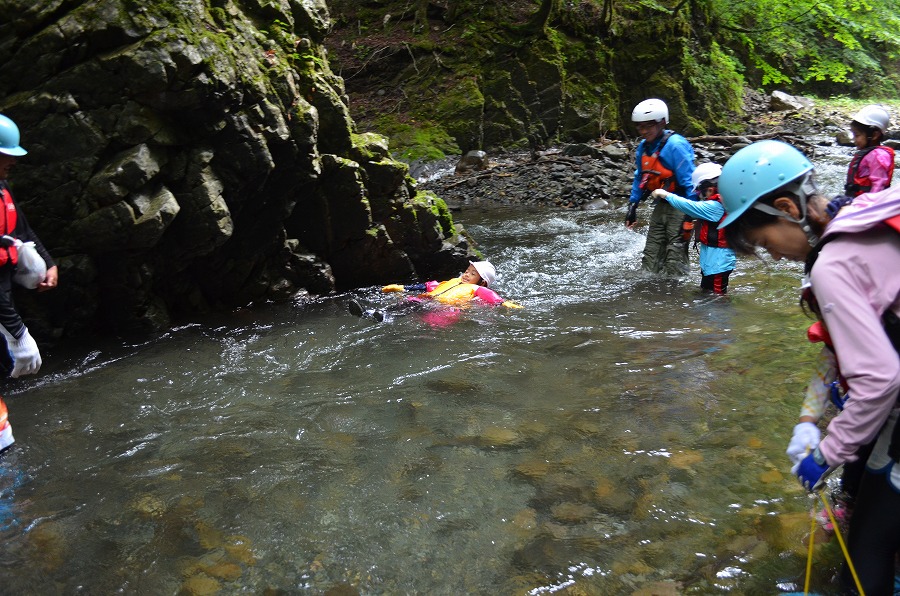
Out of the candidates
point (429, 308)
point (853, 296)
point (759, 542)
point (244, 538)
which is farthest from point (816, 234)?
point (429, 308)

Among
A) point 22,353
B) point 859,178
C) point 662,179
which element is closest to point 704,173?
point 662,179

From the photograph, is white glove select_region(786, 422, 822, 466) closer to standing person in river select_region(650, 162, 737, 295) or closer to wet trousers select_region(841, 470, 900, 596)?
wet trousers select_region(841, 470, 900, 596)

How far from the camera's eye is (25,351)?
4219 mm

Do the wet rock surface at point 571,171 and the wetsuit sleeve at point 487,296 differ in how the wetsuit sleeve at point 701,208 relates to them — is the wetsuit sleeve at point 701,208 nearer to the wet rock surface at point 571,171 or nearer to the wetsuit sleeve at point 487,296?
the wetsuit sleeve at point 487,296

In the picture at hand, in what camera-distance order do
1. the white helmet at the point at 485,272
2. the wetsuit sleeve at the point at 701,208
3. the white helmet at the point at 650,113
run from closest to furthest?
the wetsuit sleeve at the point at 701,208 → the white helmet at the point at 650,113 → the white helmet at the point at 485,272

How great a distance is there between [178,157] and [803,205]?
5.70 m

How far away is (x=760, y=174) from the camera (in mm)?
2391

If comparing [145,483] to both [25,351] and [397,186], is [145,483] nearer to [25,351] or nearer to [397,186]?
[25,351]

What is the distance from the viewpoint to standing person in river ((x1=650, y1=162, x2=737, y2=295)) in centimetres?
728

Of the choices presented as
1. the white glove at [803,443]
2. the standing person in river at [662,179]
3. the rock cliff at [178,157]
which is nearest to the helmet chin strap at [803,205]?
the white glove at [803,443]

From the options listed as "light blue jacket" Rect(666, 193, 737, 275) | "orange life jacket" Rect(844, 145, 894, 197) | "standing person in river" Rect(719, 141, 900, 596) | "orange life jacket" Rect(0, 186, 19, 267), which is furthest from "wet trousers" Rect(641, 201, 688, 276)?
"orange life jacket" Rect(0, 186, 19, 267)

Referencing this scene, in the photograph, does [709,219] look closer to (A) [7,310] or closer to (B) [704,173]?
(B) [704,173]

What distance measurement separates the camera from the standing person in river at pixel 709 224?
287 inches

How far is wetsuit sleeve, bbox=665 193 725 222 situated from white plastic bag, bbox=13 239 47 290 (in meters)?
6.05
